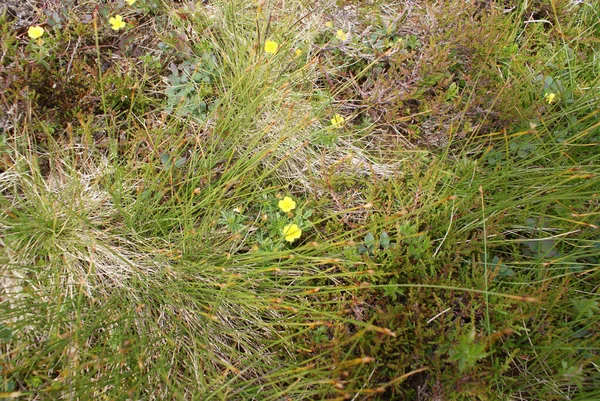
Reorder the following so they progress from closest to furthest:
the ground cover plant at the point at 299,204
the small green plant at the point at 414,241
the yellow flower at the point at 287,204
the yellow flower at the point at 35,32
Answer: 1. the ground cover plant at the point at 299,204
2. the small green plant at the point at 414,241
3. the yellow flower at the point at 287,204
4. the yellow flower at the point at 35,32

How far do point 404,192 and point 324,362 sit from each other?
0.92m

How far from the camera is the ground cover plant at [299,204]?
1725 mm

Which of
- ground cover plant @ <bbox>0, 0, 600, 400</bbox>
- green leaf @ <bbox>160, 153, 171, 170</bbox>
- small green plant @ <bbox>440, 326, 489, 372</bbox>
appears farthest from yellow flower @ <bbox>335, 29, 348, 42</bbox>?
small green plant @ <bbox>440, 326, 489, 372</bbox>

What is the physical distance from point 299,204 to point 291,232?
23 centimetres

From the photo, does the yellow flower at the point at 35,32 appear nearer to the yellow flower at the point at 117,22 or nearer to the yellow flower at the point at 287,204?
the yellow flower at the point at 117,22

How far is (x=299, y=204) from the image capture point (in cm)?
217

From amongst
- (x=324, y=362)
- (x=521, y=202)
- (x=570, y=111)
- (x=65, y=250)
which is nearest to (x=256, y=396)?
(x=324, y=362)

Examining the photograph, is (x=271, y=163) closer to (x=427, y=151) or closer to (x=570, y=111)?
(x=427, y=151)

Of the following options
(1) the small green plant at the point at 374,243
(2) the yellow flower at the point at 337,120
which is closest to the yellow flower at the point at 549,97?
(2) the yellow flower at the point at 337,120

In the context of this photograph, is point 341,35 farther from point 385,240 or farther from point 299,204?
point 385,240

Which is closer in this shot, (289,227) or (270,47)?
(289,227)

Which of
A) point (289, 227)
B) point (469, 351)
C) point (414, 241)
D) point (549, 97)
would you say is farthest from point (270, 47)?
point (469, 351)

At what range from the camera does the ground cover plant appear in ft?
5.66

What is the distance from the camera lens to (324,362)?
5.79 feet
